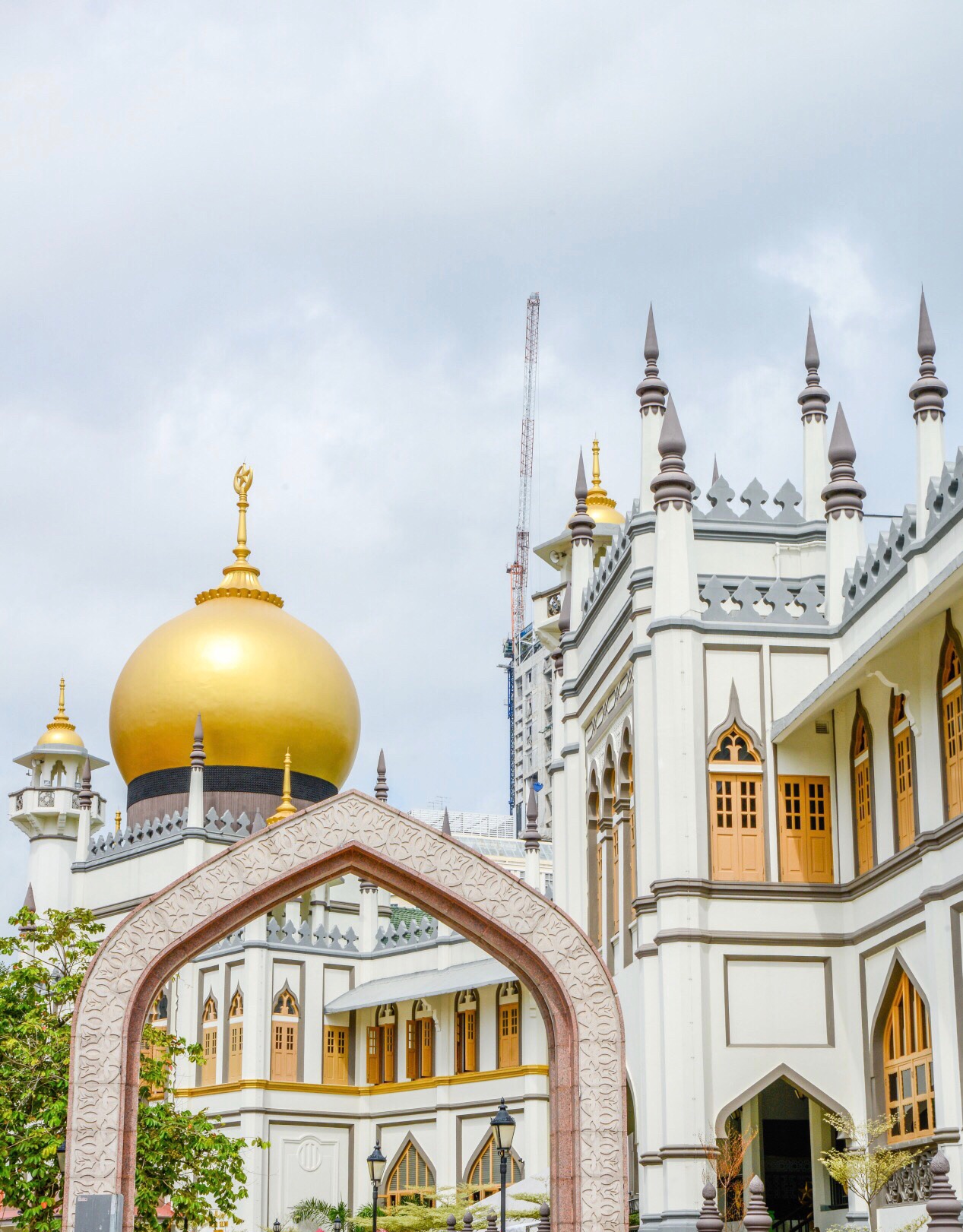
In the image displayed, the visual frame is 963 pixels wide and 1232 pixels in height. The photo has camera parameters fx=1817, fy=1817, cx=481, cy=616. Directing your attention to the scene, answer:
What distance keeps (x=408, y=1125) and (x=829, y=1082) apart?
1773 centimetres

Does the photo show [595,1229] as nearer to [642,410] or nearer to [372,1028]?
[642,410]

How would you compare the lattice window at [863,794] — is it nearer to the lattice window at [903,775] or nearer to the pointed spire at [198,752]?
the lattice window at [903,775]

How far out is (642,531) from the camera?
875 inches

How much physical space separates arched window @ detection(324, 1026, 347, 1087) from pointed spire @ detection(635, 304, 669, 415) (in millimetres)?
18671

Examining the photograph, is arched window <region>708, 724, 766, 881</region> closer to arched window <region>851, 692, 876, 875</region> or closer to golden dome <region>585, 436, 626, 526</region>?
arched window <region>851, 692, 876, 875</region>

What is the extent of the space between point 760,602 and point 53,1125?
9878 mm

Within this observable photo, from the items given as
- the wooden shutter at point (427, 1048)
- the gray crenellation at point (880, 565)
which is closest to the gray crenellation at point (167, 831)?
the wooden shutter at point (427, 1048)

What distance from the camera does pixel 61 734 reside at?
1789 inches

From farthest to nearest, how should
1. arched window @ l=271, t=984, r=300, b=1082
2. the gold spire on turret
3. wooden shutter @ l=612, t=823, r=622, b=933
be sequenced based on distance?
the gold spire on turret < arched window @ l=271, t=984, r=300, b=1082 < wooden shutter @ l=612, t=823, r=622, b=933

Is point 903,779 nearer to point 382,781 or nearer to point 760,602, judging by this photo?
point 760,602

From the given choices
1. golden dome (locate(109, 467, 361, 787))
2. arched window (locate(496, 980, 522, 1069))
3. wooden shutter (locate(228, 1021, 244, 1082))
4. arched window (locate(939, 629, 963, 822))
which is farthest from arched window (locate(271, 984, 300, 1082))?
arched window (locate(939, 629, 963, 822))

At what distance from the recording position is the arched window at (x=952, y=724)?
57.9 feet

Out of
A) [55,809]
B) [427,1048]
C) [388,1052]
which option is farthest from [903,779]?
[55,809]

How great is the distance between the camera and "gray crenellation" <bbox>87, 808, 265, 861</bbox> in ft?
125
